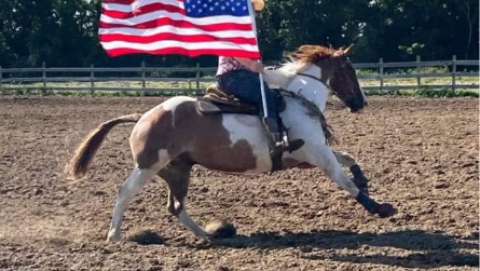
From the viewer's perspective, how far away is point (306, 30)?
154ft

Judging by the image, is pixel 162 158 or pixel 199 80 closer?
pixel 162 158

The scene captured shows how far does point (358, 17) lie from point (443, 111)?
2910 cm

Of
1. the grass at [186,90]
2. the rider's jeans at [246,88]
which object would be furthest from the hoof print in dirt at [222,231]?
the grass at [186,90]

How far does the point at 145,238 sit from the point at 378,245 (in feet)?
6.37

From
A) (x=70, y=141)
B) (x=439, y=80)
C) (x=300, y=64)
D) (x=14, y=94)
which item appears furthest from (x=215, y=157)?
(x=439, y=80)

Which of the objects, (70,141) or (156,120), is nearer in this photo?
(156,120)

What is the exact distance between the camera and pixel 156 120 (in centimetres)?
828

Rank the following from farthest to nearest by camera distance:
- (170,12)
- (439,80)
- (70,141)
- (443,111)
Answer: (439,80), (443,111), (70,141), (170,12)

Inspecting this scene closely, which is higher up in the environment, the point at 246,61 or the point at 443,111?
the point at 246,61

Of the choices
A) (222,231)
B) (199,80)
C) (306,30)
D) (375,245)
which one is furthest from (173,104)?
(306,30)

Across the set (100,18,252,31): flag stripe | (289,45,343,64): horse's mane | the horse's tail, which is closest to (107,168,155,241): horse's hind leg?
the horse's tail

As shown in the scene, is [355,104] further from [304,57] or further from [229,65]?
[229,65]

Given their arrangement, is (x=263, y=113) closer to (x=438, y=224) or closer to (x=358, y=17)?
(x=438, y=224)

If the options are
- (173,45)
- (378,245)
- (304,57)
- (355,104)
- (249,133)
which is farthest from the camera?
(355,104)
